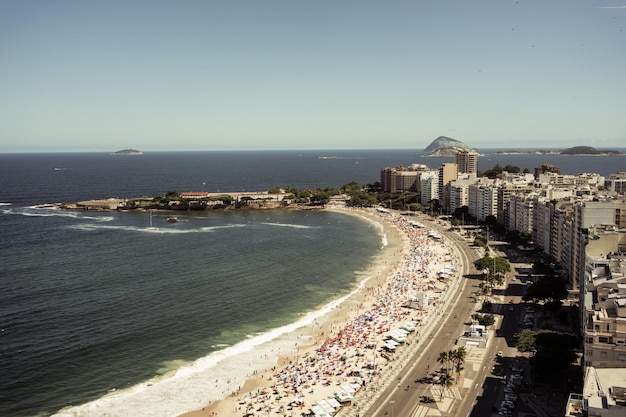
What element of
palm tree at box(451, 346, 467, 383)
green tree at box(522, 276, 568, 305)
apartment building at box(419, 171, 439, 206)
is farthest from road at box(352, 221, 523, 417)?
apartment building at box(419, 171, 439, 206)

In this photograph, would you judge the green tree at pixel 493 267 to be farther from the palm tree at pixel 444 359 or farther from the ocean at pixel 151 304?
the palm tree at pixel 444 359

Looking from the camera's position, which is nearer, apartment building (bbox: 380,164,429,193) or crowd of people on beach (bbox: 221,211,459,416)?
crowd of people on beach (bbox: 221,211,459,416)

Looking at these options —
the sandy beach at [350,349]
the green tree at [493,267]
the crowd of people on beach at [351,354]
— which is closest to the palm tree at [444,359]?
the sandy beach at [350,349]

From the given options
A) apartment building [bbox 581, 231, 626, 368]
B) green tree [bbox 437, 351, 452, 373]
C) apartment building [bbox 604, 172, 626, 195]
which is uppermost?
apartment building [bbox 604, 172, 626, 195]

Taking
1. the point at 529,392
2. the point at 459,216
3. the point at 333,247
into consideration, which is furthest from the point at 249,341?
the point at 459,216

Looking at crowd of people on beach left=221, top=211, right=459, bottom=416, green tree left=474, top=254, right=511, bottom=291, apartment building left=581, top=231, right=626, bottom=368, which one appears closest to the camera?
apartment building left=581, top=231, right=626, bottom=368

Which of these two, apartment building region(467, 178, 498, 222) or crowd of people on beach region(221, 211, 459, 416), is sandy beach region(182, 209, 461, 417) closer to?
crowd of people on beach region(221, 211, 459, 416)

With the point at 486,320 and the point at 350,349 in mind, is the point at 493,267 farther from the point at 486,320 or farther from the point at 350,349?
the point at 350,349

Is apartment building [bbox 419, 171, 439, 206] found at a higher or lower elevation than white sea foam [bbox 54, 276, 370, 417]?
higher
